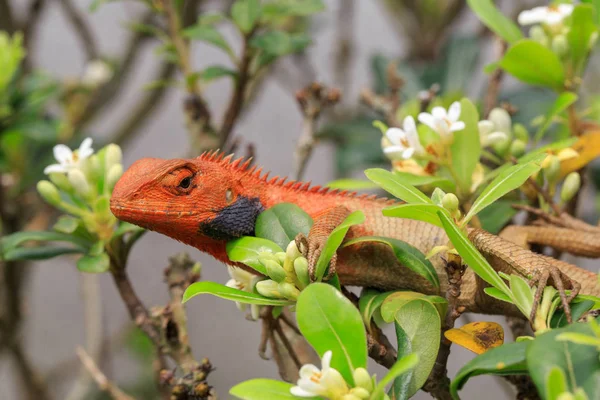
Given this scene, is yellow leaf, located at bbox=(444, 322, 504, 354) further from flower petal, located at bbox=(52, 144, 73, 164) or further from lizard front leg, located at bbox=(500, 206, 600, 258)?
flower petal, located at bbox=(52, 144, 73, 164)

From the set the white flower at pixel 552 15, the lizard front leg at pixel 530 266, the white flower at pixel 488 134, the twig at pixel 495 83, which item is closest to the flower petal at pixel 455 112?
the white flower at pixel 488 134

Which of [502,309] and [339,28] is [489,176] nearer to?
[502,309]

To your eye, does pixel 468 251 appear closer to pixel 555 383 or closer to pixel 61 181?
pixel 555 383

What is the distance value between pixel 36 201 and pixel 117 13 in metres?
2.63

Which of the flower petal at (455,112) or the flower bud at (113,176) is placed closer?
the flower petal at (455,112)

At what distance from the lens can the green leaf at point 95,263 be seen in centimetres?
117

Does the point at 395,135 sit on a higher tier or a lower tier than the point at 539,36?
lower

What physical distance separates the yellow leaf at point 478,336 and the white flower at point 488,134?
446 mm

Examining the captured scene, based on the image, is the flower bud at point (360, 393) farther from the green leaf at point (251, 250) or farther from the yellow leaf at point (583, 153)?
the yellow leaf at point (583, 153)

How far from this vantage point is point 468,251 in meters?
0.85

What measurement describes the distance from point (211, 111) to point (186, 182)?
1.43 meters

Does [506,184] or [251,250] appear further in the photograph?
[251,250]

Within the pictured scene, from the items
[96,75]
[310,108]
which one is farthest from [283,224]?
[96,75]

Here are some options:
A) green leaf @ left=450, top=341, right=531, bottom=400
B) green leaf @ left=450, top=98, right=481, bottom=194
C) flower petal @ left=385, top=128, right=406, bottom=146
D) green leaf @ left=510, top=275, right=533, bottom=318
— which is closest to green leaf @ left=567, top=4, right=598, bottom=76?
green leaf @ left=450, top=98, right=481, bottom=194
